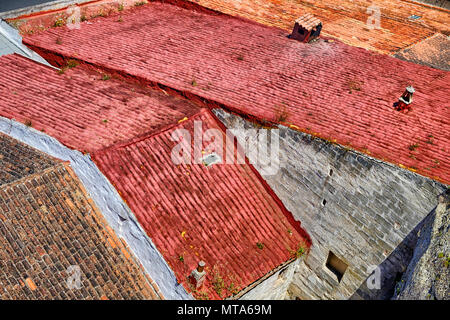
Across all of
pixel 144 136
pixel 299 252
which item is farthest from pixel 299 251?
pixel 144 136

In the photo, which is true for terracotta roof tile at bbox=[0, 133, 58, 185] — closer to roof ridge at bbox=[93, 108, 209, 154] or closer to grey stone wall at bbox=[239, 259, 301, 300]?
roof ridge at bbox=[93, 108, 209, 154]

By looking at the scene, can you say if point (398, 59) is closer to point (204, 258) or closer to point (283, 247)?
point (283, 247)

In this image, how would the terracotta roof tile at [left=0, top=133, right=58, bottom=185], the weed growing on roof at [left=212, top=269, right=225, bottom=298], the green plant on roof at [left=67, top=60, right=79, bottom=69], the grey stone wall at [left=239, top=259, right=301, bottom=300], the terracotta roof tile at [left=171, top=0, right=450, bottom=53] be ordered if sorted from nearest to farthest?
A: the weed growing on roof at [left=212, top=269, right=225, bottom=298], the terracotta roof tile at [left=0, top=133, right=58, bottom=185], the grey stone wall at [left=239, top=259, right=301, bottom=300], the green plant on roof at [left=67, top=60, right=79, bottom=69], the terracotta roof tile at [left=171, top=0, right=450, bottom=53]

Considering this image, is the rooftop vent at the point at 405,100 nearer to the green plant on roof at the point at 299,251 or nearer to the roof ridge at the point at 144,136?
the green plant on roof at the point at 299,251

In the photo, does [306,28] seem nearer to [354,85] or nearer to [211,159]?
[354,85]

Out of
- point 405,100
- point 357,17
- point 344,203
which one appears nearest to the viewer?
point 344,203

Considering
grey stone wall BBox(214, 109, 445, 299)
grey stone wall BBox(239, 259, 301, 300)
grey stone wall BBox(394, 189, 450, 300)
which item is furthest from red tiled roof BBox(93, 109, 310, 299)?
grey stone wall BBox(394, 189, 450, 300)
